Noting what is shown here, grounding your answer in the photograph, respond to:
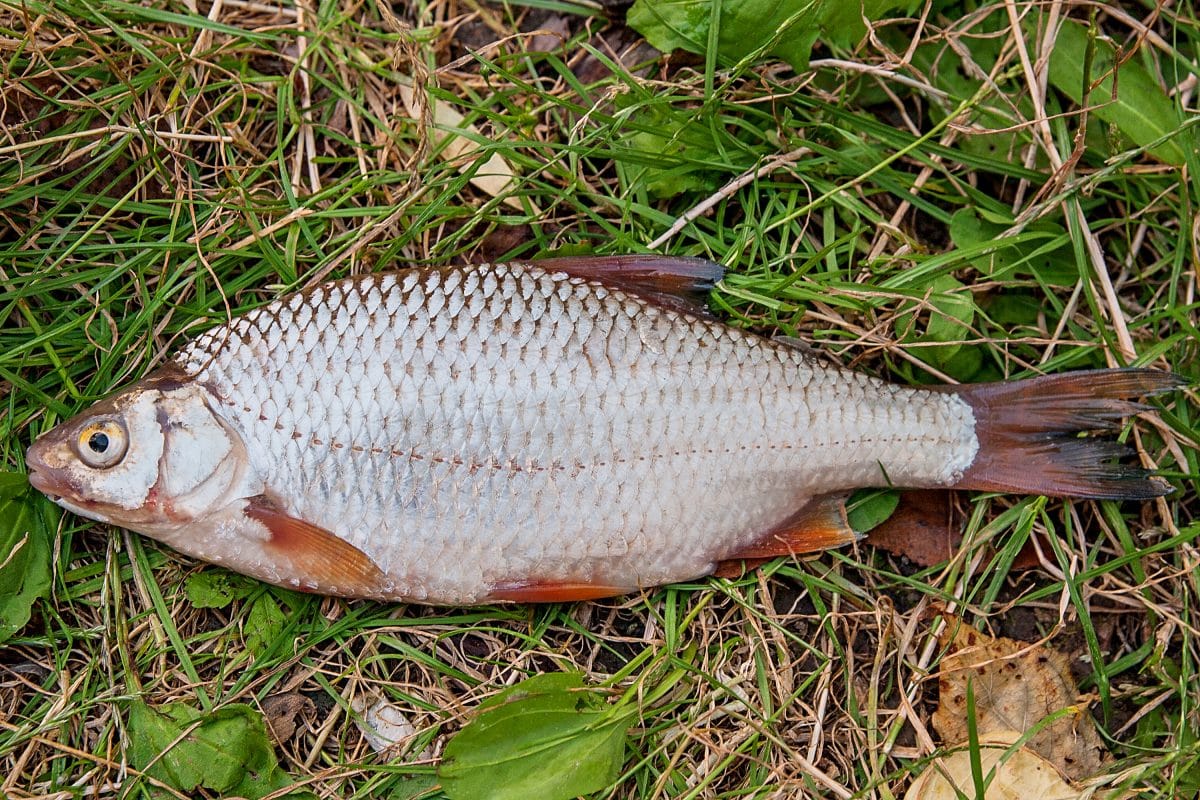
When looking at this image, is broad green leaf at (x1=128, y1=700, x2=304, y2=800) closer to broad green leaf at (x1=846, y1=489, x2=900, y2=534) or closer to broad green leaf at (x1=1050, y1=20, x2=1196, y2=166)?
broad green leaf at (x1=846, y1=489, x2=900, y2=534)

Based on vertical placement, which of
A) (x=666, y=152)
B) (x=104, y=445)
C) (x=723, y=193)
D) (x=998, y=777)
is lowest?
(x=998, y=777)

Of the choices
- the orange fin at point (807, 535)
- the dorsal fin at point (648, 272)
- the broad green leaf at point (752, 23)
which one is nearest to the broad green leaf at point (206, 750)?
the orange fin at point (807, 535)

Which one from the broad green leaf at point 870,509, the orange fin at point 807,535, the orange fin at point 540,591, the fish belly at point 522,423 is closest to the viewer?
the fish belly at point 522,423

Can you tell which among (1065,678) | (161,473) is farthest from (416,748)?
(1065,678)

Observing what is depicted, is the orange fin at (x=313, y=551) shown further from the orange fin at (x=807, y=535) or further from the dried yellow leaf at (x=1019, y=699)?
the dried yellow leaf at (x=1019, y=699)

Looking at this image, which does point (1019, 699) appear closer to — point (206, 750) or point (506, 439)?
point (506, 439)

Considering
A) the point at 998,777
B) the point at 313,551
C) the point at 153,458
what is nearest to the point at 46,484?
the point at 153,458
